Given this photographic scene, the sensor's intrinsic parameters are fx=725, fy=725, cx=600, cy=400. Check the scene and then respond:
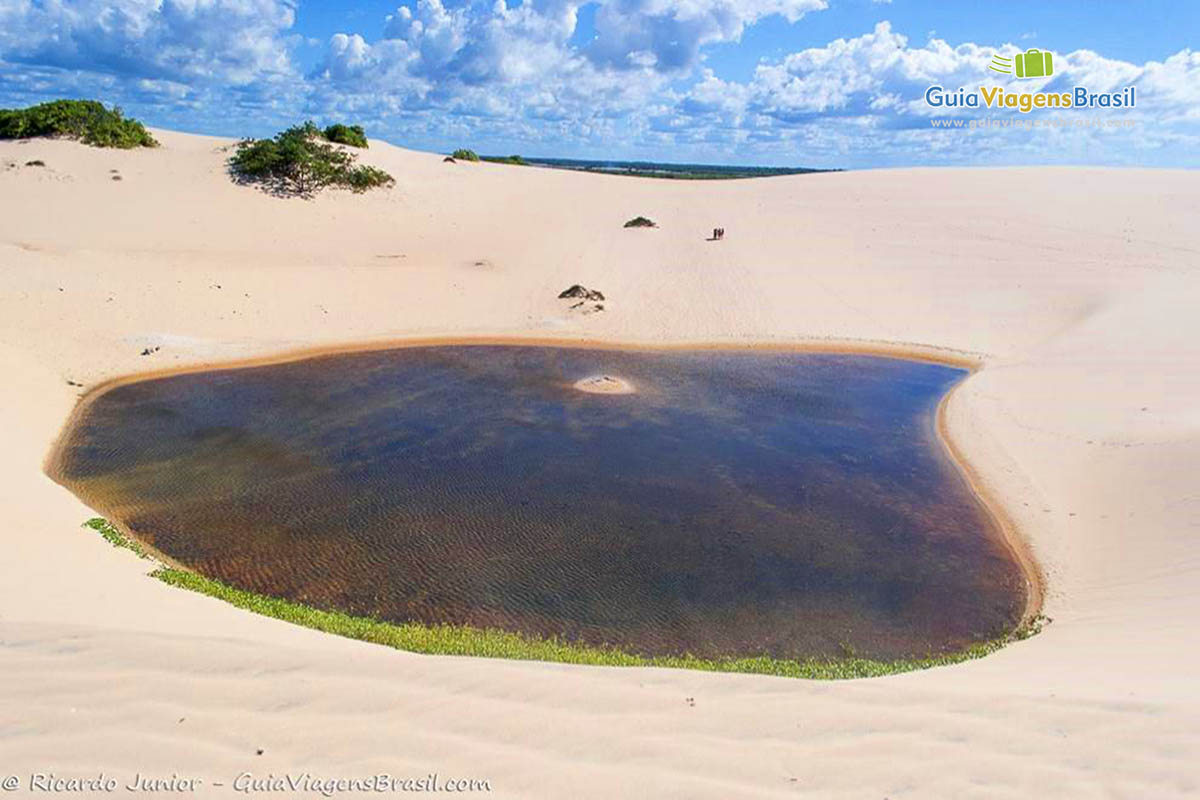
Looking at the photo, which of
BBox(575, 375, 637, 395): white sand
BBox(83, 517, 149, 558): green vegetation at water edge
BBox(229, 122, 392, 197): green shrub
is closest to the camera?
BBox(83, 517, 149, 558): green vegetation at water edge

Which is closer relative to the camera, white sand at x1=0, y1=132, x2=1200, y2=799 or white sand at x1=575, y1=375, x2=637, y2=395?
white sand at x1=0, y1=132, x2=1200, y2=799

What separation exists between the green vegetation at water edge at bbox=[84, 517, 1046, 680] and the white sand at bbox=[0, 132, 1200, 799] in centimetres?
59

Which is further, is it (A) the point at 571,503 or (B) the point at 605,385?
(B) the point at 605,385

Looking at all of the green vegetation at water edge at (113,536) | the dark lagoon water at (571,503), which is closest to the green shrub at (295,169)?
the dark lagoon water at (571,503)

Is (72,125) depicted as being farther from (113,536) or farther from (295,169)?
(113,536)

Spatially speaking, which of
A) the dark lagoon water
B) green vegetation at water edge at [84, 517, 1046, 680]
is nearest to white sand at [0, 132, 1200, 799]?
green vegetation at water edge at [84, 517, 1046, 680]

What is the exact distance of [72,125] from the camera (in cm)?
3450

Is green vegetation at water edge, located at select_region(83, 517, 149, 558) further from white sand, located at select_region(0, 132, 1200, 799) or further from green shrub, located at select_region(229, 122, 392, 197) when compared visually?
green shrub, located at select_region(229, 122, 392, 197)

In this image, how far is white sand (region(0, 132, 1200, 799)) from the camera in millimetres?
4426

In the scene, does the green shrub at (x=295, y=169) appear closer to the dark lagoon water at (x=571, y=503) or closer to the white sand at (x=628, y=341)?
the white sand at (x=628, y=341)

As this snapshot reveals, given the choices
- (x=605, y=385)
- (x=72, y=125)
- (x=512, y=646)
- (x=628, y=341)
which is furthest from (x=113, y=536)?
(x=72, y=125)

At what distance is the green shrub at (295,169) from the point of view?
1288 inches

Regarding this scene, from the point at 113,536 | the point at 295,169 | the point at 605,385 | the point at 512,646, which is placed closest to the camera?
the point at 512,646

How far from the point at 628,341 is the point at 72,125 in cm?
3087
